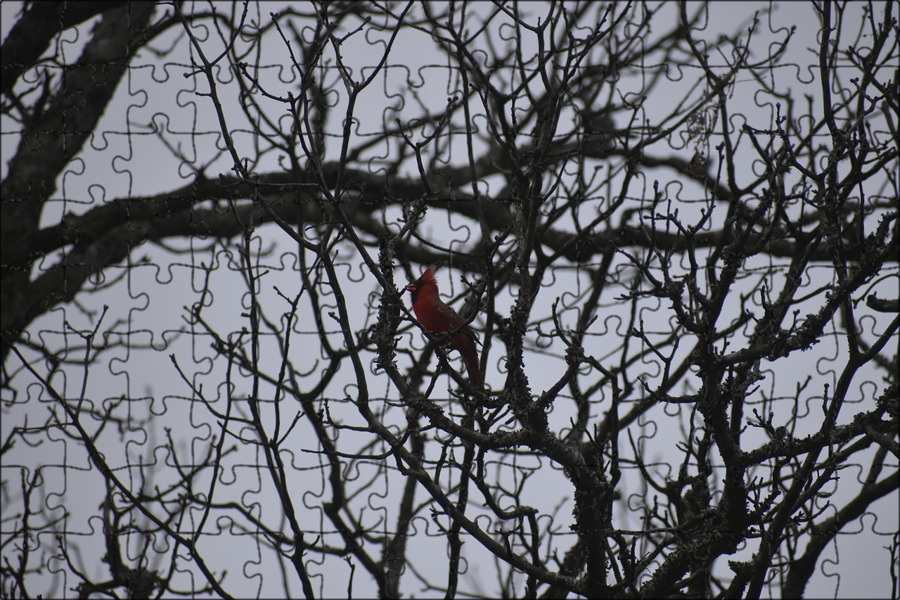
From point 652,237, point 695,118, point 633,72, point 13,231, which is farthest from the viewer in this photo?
point 13,231

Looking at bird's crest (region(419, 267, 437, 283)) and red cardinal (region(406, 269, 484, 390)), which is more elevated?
bird's crest (region(419, 267, 437, 283))

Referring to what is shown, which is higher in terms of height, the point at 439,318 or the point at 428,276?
the point at 428,276

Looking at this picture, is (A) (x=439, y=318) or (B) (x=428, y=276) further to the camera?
(B) (x=428, y=276)

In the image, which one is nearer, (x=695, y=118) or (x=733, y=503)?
(x=733, y=503)

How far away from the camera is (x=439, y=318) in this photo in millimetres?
3418

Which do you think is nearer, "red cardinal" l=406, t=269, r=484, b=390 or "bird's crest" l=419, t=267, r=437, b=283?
"red cardinal" l=406, t=269, r=484, b=390

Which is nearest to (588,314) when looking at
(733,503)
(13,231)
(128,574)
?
(733,503)

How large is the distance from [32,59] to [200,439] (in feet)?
9.41

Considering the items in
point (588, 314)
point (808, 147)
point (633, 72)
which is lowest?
point (588, 314)

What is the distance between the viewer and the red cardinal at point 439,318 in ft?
11.1

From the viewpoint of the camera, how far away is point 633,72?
443cm

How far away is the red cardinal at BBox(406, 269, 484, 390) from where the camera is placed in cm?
338

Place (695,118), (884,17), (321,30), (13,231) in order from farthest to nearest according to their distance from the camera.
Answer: (13,231), (695,118), (321,30), (884,17)

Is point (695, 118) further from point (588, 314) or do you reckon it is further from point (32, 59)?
point (32, 59)
